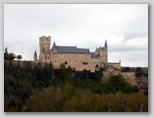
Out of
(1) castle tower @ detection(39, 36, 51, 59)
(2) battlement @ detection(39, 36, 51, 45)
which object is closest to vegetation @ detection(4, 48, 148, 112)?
(1) castle tower @ detection(39, 36, 51, 59)

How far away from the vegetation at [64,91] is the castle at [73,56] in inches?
2.9

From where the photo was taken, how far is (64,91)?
774 inches

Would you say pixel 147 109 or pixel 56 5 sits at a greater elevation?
pixel 56 5

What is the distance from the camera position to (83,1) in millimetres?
19672

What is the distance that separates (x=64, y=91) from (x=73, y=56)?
1.70 ft

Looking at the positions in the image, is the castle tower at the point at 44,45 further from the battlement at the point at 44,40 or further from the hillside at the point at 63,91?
the hillside at the point at 63,91

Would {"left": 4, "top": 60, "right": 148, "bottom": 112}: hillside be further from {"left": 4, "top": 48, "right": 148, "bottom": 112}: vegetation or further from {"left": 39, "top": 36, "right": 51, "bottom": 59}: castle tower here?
{"left": 39, "top": 36, "right": 51, "bottom": 59}: castle tower

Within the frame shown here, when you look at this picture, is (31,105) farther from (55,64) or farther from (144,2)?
(144,2)

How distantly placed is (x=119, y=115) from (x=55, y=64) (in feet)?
3.85

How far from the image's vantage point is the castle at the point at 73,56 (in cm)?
1961

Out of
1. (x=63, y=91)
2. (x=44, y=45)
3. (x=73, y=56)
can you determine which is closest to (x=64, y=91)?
(x=63, y=91)

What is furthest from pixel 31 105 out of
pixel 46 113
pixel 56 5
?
pixel 56 5

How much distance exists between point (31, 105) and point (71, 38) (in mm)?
1115

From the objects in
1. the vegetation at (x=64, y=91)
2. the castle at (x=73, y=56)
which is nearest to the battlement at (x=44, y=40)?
the castle at (x=73, y=56)
